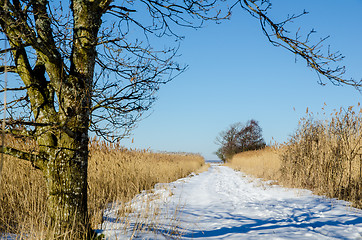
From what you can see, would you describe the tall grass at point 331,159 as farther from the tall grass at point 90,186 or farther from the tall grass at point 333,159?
the tall grass at point 90,186

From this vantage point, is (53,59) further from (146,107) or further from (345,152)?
(345,152)

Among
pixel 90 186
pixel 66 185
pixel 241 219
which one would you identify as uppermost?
pixel 66 185

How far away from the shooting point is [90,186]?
6.06 metres

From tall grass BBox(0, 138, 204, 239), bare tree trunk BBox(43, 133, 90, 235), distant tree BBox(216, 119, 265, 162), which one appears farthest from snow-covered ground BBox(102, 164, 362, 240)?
distant tree BBox(216, 119, 265, 162)

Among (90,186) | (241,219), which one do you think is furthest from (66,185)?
(90,186)

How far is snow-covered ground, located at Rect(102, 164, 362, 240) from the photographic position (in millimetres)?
3537

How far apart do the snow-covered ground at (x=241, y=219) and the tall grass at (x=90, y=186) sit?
65 centimetres

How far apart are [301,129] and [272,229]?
538 centimetres

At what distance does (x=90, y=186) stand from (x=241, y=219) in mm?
3746

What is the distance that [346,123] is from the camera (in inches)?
258

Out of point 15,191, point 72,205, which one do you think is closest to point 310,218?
point 72,205

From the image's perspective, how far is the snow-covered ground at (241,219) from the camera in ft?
11.6

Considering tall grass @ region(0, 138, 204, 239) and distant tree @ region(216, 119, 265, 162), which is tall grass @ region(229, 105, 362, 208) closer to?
tall grass @ region(0, 138, 204, 239)

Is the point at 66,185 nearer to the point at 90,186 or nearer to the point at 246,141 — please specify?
the point at 90,186
